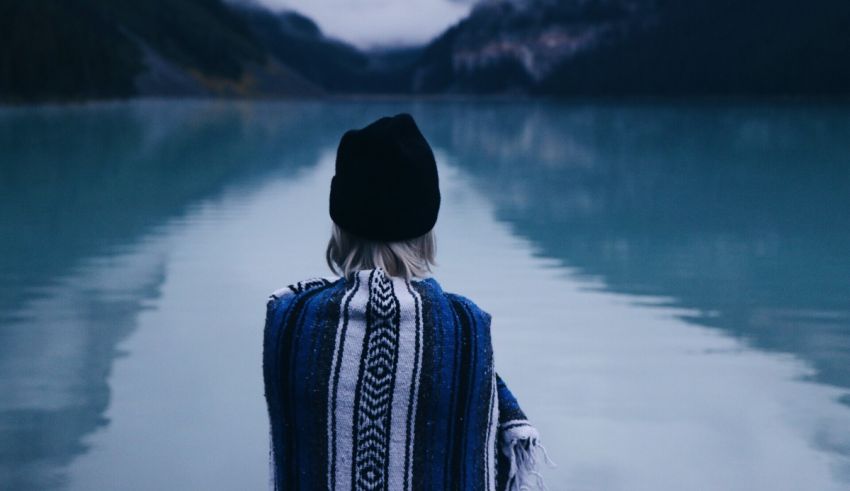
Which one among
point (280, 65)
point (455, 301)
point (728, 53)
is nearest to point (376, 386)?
point (455, 301)

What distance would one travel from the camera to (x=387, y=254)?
1.99 meters

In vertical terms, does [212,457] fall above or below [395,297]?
below

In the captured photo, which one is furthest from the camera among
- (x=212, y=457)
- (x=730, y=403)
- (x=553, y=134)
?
(x=553, y=134)

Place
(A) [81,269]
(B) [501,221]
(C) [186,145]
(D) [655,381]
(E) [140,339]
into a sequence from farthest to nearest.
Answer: (C) [186,145]
(B) [501,221]
(A) [81,269]
(E) [140,339]
(D) [655,381]

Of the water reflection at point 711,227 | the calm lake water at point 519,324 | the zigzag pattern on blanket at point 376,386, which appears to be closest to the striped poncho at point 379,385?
the zigzag pattern on blanket at point 376,386

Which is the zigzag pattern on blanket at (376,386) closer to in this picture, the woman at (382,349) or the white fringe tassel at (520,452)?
the woman at (382,349)

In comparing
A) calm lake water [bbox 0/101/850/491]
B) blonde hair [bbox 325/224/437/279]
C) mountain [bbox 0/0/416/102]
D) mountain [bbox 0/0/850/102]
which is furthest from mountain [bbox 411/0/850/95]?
blonde hair [bbox 325/224/437/279]

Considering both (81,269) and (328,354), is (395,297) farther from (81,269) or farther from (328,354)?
(81,269)

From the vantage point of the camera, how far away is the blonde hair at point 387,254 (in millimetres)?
1991

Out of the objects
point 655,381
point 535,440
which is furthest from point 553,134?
point 535,440

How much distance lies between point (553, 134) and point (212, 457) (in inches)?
1241

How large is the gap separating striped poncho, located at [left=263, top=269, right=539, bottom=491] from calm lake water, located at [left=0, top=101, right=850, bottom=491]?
165 cm

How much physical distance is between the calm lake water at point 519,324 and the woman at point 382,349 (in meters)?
1.70

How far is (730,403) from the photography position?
4.53m
